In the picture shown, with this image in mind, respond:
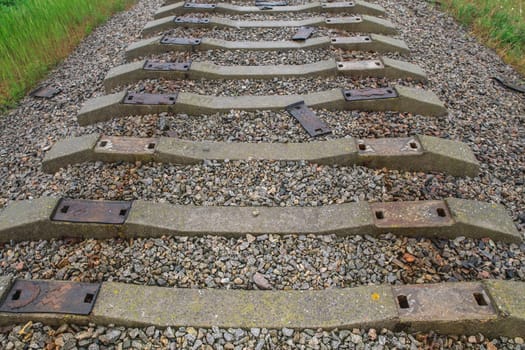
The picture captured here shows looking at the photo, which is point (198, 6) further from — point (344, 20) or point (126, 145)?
point (126, 145)

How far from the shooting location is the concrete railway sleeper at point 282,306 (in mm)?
2381

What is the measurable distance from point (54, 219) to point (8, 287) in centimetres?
60

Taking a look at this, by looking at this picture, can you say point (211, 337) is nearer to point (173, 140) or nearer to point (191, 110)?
point (173, 140)

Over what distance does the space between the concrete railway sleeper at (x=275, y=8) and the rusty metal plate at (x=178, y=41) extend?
4.03ft

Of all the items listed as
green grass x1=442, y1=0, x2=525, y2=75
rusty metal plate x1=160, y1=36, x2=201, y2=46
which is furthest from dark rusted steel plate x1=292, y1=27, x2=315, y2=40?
green grass x1=442, y1=0, x2=525, y2=75

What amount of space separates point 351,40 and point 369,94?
4.97 feet

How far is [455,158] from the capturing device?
11.3ft

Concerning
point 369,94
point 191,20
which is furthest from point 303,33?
point 369,94

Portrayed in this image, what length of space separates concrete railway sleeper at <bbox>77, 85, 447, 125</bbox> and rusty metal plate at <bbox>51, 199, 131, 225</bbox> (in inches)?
57.6

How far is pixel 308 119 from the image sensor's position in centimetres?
408

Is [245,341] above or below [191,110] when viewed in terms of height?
below

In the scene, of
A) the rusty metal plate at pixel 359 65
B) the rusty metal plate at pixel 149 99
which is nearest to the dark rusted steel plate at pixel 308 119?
the rusty metal plate at pixel 359 65

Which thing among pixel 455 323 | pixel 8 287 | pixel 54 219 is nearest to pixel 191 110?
pixel 54 219

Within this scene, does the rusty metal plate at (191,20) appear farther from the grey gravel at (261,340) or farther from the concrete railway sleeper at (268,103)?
the grey gravel at (261,340)
